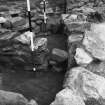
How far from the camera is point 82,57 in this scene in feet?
15.9

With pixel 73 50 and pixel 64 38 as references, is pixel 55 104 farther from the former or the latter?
pixel 64 38

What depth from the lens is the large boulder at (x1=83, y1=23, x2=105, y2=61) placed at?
498 centimetres

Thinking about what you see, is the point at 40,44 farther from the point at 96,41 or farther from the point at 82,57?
the point at 96,41

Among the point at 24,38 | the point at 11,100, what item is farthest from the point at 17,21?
the point at 11,100

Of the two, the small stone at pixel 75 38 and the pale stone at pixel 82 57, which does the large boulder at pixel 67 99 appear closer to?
the pale stone at pixel 82 57

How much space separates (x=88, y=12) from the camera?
718 cm

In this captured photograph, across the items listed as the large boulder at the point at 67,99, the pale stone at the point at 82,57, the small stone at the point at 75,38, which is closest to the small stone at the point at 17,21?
the small stone at the point at 75,38

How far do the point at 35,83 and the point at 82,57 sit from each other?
1.23 m

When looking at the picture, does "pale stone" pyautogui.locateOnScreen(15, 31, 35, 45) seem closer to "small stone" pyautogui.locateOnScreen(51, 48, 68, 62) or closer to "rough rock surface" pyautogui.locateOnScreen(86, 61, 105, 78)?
"small stone" pyautogui.locateOnScreen(51, 48, 68, 62)

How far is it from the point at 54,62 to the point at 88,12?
270cm

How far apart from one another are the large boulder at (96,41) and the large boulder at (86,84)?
62 cm

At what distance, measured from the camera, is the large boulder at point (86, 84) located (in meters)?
4.07

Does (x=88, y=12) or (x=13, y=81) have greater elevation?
(x=88, y=12)

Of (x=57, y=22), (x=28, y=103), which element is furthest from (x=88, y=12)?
(x=28, y=103)
